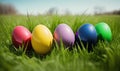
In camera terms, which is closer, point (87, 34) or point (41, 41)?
point (41, 41)

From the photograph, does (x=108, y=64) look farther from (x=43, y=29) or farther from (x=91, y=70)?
(x=43, y=29)

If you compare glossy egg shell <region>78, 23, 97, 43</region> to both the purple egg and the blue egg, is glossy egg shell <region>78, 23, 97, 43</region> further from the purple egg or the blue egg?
the purple egg

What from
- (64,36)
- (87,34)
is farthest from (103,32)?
(64,36)

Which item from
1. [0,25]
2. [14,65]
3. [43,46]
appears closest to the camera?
[14,65]

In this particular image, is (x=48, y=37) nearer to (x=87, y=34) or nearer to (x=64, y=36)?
(x=64, y=36)

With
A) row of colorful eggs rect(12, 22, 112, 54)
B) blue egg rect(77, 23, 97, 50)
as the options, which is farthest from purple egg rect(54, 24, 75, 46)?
blue egg rect(77, 23, 97, 50)

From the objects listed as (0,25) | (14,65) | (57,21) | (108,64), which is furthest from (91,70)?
(0,25)

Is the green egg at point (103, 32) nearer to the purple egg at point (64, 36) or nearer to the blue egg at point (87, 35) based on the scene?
the blue egg at point (87, 35)
